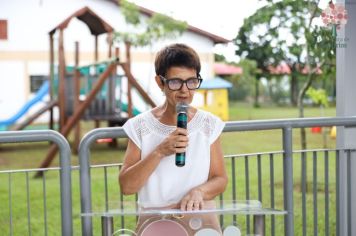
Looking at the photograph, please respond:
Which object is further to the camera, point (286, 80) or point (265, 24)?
point (286, 80)

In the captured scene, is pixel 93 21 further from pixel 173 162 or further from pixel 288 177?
pixel 173 162

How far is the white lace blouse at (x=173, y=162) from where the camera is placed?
140cm

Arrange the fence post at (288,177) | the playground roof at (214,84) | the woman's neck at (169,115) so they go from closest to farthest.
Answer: the woman's neck at (169,115) → the fence post at (288,177) → the playground roof at (214,84)

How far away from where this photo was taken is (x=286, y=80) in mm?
10219

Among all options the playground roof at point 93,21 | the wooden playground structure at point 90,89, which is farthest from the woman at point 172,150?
the playground roof at point 93,21

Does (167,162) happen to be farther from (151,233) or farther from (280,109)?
(280,109)

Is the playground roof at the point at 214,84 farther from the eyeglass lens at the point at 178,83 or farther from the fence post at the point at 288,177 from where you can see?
the eyeglass lens at the point at 178,83

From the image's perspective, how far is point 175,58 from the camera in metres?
1.39

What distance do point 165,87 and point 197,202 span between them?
268 mm

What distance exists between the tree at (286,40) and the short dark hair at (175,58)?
2.47 m

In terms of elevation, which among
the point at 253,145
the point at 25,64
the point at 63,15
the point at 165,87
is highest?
the point at 63,15

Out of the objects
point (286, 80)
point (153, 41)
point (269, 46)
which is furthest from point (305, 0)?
point (286, 80)

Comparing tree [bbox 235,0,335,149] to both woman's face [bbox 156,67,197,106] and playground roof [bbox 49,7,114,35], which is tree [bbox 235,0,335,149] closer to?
playground roof [bbox 49,7,114,35]

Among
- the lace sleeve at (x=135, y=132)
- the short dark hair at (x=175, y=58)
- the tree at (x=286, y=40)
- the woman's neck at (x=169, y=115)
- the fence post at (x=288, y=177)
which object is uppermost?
the tree at (x=286, y=40)
